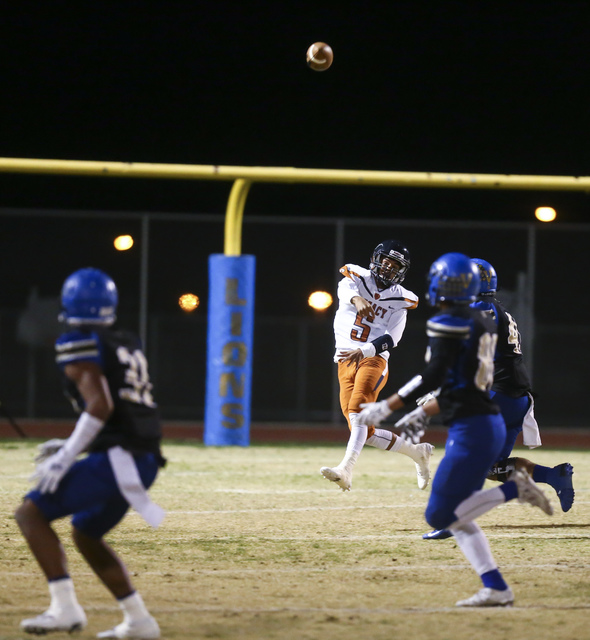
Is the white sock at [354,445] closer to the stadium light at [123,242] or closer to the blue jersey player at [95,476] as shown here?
the blue jersey player at [95,476]

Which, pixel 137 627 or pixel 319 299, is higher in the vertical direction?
pixel 319 299

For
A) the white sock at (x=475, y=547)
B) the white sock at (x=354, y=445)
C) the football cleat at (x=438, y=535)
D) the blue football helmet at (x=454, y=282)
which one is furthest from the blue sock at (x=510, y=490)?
the white sock at (x=354, y=445)

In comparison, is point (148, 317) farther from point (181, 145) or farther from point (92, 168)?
point (181, 145)

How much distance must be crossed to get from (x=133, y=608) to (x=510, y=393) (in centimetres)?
378

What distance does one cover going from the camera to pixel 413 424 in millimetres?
5461

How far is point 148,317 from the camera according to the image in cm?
1852

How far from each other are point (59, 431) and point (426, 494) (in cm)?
811

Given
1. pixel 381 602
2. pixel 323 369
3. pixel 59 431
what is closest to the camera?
pixel 381 602

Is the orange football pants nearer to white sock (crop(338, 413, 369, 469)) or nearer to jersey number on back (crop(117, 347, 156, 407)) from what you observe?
white sock (crop(338, 413, 369, 469))

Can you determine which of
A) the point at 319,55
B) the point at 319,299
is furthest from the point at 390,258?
the point at 319,299

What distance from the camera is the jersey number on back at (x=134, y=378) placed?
4.66m

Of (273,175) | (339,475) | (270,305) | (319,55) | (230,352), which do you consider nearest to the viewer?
(339,475)

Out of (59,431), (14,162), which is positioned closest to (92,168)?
(14,162)

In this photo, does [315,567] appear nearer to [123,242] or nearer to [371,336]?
[371,336]
